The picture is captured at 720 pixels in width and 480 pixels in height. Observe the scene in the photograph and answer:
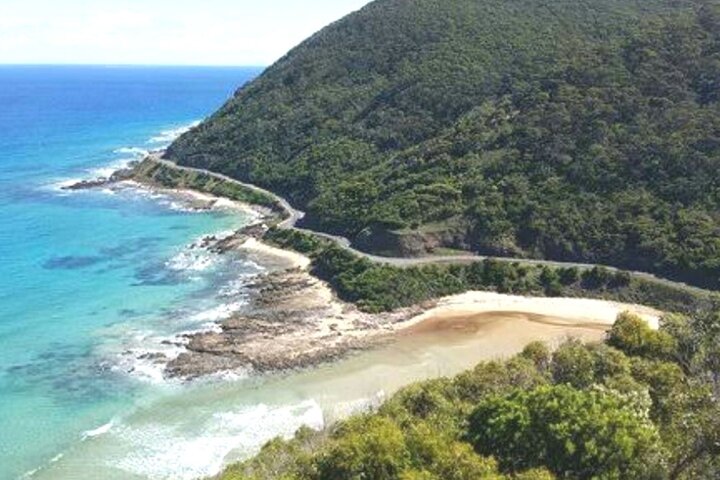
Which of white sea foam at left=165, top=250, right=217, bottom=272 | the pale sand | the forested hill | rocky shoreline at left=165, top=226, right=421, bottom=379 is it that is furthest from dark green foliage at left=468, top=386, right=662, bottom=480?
white sea foam at left=165, top=250, right=217, bottom=272

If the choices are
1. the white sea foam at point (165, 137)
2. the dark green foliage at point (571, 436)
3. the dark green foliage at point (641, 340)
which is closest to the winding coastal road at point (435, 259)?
the dark green foliage at point (641, 340)

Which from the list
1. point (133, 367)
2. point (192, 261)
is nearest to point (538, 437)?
point (133, 367)

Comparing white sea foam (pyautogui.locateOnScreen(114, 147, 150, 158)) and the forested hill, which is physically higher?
the forested hill

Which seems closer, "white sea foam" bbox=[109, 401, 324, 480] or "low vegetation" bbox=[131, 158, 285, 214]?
"white sea foam" bbox=[109, 401, 324, 480]

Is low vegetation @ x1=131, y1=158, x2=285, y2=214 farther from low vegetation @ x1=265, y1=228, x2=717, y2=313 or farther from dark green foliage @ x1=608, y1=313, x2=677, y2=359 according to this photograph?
dark green foliage @ x1=608, y1=313, x2=677, y2=359

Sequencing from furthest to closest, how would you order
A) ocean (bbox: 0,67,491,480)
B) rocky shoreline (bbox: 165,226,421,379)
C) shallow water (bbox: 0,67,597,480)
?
rocky shoreline (bbox: 165,226,421,379) → shallow water (bbox: 0,67,597,480) → ocean (bbox: 0,67,491,480)

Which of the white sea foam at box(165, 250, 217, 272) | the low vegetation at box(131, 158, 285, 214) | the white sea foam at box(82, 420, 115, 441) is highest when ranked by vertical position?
the low vegetation at box(131, 158, 285, 214)
